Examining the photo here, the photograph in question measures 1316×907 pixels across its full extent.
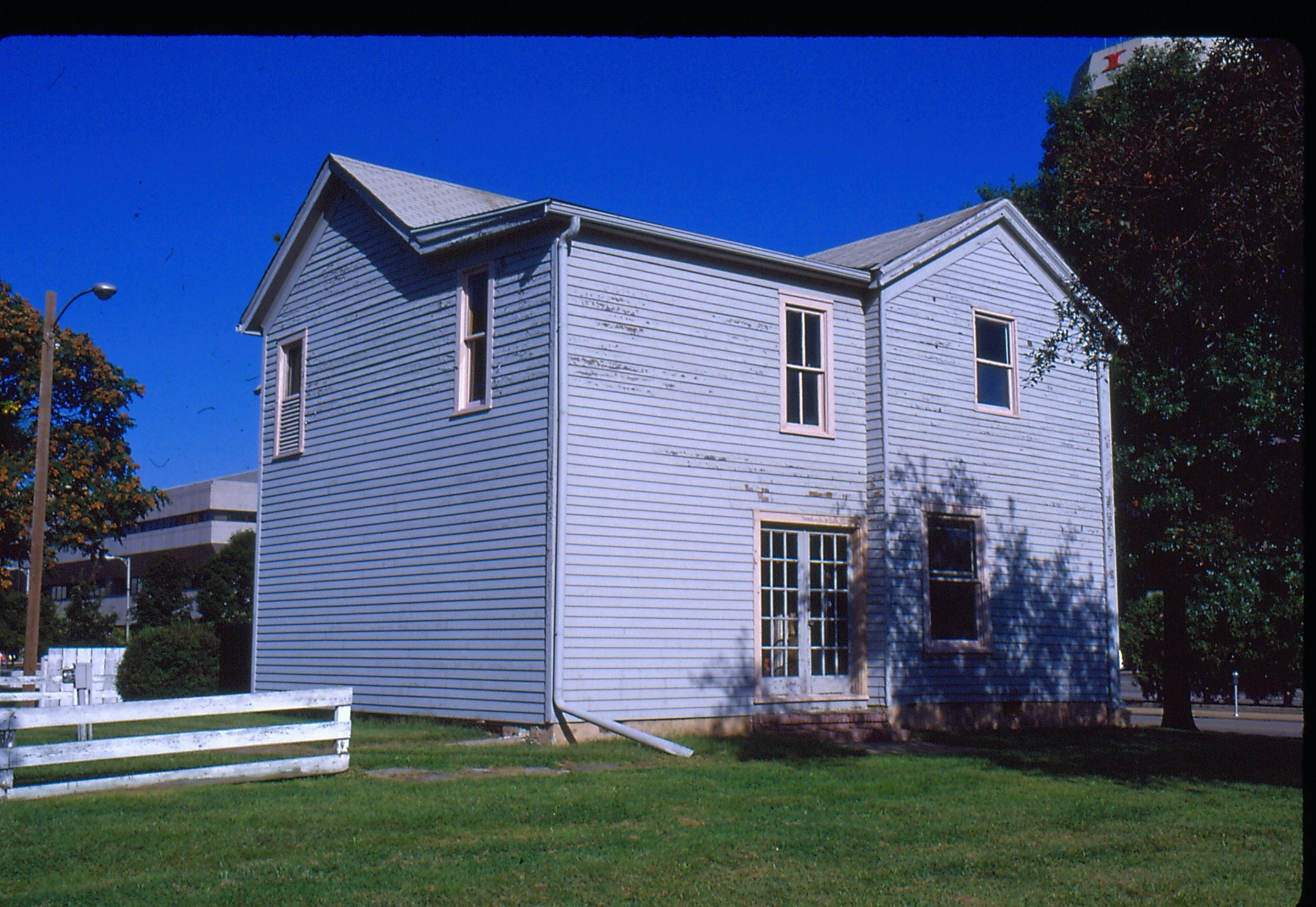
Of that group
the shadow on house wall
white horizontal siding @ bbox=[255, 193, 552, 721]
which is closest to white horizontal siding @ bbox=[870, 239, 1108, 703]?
the shadow on house wall

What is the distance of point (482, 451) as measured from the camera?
15.8 metres

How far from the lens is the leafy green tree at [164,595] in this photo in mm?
57000

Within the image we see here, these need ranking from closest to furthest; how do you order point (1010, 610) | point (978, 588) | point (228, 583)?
point (978, 588)
point (1010, 610)
point (228, 583)

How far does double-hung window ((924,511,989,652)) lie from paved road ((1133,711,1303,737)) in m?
6.16

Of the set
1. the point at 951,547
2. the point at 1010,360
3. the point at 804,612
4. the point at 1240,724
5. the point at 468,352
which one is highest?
the point at 1010,360

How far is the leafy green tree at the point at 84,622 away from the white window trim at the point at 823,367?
41.3 meters

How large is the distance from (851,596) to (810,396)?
288 cm

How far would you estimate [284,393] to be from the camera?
19.7 m

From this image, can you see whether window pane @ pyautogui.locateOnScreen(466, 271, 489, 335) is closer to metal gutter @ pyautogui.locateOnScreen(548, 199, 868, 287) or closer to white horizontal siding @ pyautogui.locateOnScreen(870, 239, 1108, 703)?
metal gutter @ pyautogui.locateOnScreen(548, 199, 868, 287)

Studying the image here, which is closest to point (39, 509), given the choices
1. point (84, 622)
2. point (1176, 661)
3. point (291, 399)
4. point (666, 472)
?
point (291, 399)

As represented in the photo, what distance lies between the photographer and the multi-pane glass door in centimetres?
1677

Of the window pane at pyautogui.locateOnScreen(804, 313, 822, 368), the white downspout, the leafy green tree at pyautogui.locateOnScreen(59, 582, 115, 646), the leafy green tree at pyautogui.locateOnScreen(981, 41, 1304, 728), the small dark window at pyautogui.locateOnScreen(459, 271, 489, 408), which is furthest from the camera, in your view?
the leafy green tree at pyautogui.locateOnScreen(59, 582, 115, 646)

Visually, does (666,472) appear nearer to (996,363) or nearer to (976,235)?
(996,363)

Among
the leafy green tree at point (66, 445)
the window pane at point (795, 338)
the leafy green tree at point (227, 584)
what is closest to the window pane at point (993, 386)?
the window pane at point (795, 338)
